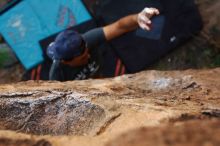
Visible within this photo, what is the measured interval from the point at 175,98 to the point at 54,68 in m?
1.01

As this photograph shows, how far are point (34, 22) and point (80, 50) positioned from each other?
5.88ft

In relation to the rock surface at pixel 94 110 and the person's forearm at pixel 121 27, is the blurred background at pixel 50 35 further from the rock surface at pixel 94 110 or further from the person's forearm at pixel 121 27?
the rock surface at pixel 94 110

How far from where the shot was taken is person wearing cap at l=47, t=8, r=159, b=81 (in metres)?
2.40

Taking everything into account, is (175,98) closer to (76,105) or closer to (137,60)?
(76,105)

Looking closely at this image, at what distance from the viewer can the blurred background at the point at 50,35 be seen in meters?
3.88

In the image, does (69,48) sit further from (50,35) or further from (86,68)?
(50,35)

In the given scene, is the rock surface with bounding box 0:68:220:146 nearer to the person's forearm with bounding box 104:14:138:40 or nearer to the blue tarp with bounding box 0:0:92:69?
the person's forearm with bounding box 104:14:138:40

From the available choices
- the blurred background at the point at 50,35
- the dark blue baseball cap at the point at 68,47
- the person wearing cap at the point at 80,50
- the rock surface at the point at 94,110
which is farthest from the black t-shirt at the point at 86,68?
the blurred background at the point at 50,35

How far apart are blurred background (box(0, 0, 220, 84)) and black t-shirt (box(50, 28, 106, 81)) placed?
3.74 feet

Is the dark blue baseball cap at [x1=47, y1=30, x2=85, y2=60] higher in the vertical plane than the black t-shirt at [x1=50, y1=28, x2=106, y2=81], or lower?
higher

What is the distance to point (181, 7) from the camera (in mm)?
3736

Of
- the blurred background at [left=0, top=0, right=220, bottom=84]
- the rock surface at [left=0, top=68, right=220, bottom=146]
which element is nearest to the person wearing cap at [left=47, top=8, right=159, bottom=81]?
the rock surface at [left=0, top=68, right=220, bottom=146]

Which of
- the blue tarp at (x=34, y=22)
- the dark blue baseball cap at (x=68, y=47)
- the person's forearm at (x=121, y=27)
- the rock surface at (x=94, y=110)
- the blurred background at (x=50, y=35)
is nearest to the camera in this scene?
the rock surface at (x=94, y=110)

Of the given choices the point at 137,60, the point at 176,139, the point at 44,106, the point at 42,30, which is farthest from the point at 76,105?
the point at 42,30
